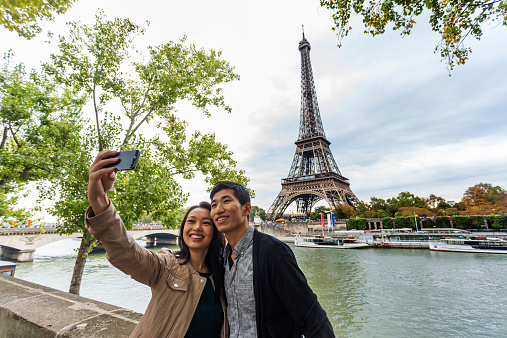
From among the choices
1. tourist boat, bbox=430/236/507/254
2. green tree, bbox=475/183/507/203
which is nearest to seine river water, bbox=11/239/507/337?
tourist boat, bbox=430/236/507/254

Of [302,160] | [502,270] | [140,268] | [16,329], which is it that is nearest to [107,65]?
[16,329]

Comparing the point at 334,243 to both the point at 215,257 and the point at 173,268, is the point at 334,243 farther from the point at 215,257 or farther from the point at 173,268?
the point at 173,268

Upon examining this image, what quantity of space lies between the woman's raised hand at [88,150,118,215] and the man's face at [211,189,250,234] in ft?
2.30

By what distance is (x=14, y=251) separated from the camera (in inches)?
902

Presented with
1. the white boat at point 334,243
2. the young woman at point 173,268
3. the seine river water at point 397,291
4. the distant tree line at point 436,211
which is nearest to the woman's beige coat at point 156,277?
the young woman at point 173,268

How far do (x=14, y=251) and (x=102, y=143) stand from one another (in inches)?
1031

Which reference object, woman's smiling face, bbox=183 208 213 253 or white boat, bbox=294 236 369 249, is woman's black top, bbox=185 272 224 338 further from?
Result: white boat, bbox=294 236 369 249

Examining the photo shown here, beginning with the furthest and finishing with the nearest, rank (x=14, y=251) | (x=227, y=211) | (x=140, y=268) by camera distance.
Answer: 1. (x=14, y=251)
2. (x=227, y=211)
3. (x=140, y=268)

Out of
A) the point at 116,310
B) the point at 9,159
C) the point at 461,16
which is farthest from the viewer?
the point at 9,159

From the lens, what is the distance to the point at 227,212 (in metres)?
1.72

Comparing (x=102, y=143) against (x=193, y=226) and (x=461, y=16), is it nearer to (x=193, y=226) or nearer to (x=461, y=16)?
(x=193, y=226)

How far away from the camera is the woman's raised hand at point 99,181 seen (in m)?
1.19

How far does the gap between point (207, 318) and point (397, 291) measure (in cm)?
1323

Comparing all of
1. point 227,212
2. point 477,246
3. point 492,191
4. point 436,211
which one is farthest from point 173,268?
point 492,191
